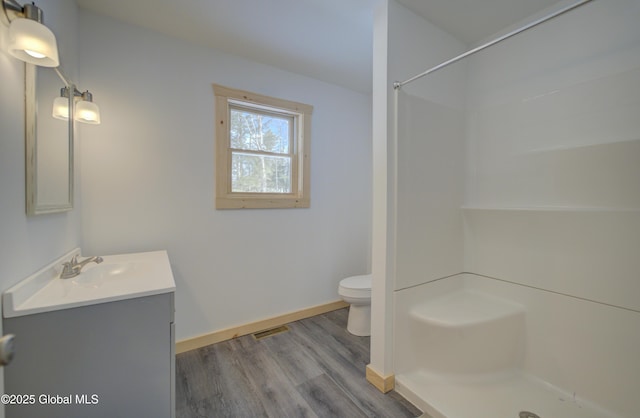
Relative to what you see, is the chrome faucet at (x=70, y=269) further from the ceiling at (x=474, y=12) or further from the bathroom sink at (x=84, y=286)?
the ceiling at (x=474, y=12)

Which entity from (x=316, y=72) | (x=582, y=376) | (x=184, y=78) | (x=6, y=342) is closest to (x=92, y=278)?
(x=6, y=342)

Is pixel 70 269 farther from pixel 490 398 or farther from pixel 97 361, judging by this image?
pixel 490 398

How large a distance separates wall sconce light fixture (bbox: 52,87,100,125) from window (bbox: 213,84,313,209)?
2.57 feet

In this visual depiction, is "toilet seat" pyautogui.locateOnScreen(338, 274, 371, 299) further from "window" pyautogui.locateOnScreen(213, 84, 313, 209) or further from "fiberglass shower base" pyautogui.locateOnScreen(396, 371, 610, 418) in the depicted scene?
"window" pyautogui.locateOnScreen(213, 84, 313, 209)

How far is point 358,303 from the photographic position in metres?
2.23

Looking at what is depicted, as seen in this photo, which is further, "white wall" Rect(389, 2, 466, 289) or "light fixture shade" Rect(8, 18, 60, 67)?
"white wall" Rect(389, 2, 466, 289)

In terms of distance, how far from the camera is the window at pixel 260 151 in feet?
7.01

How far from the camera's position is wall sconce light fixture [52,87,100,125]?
1335mm

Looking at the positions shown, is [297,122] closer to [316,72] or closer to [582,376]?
[316,72]

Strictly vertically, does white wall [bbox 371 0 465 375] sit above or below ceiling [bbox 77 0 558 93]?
below

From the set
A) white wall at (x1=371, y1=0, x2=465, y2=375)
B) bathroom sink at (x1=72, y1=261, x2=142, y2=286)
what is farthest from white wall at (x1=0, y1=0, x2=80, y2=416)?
white wall at (x1=371, y1=0, x2=465, y2=375)

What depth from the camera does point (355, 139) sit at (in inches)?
113

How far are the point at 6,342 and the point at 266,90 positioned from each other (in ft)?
7.36

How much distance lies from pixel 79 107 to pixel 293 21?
1434 millimetres
